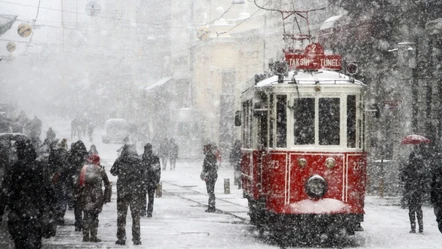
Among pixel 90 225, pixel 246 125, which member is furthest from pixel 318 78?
pixel 90 225

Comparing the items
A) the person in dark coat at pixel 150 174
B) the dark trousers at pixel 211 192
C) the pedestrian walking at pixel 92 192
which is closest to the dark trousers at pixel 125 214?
the pedestrian walking at pixel 92 192

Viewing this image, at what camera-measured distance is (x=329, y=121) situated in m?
15.4

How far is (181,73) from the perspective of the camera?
210 feet

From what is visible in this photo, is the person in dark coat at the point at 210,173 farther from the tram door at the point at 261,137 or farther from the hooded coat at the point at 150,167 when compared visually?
the tram door at the point at 261,137

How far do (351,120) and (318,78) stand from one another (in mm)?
988

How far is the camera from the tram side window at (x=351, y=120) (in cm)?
1541

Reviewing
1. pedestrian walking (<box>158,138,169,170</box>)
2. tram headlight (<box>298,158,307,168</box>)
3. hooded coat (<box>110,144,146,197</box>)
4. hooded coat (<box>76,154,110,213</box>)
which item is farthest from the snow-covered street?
pedestrian walking (<box>158,138,169,170</box>)

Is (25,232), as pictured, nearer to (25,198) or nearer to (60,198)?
(25,198)

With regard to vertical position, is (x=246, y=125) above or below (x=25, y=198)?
above

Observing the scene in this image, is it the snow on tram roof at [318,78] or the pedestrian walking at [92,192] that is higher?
the snow on tram roof at [318,78]

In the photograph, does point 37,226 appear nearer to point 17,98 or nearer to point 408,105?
point 408,105

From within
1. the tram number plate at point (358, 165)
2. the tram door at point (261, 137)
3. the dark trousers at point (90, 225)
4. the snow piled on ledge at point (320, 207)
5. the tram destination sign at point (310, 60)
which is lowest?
the dark trousers at point (90, 225)

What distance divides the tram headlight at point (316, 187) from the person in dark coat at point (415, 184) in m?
→ 3.09

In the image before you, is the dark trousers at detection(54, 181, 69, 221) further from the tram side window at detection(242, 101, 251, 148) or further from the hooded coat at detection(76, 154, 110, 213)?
the tram side window at detection(242, 101, 251, 148)
